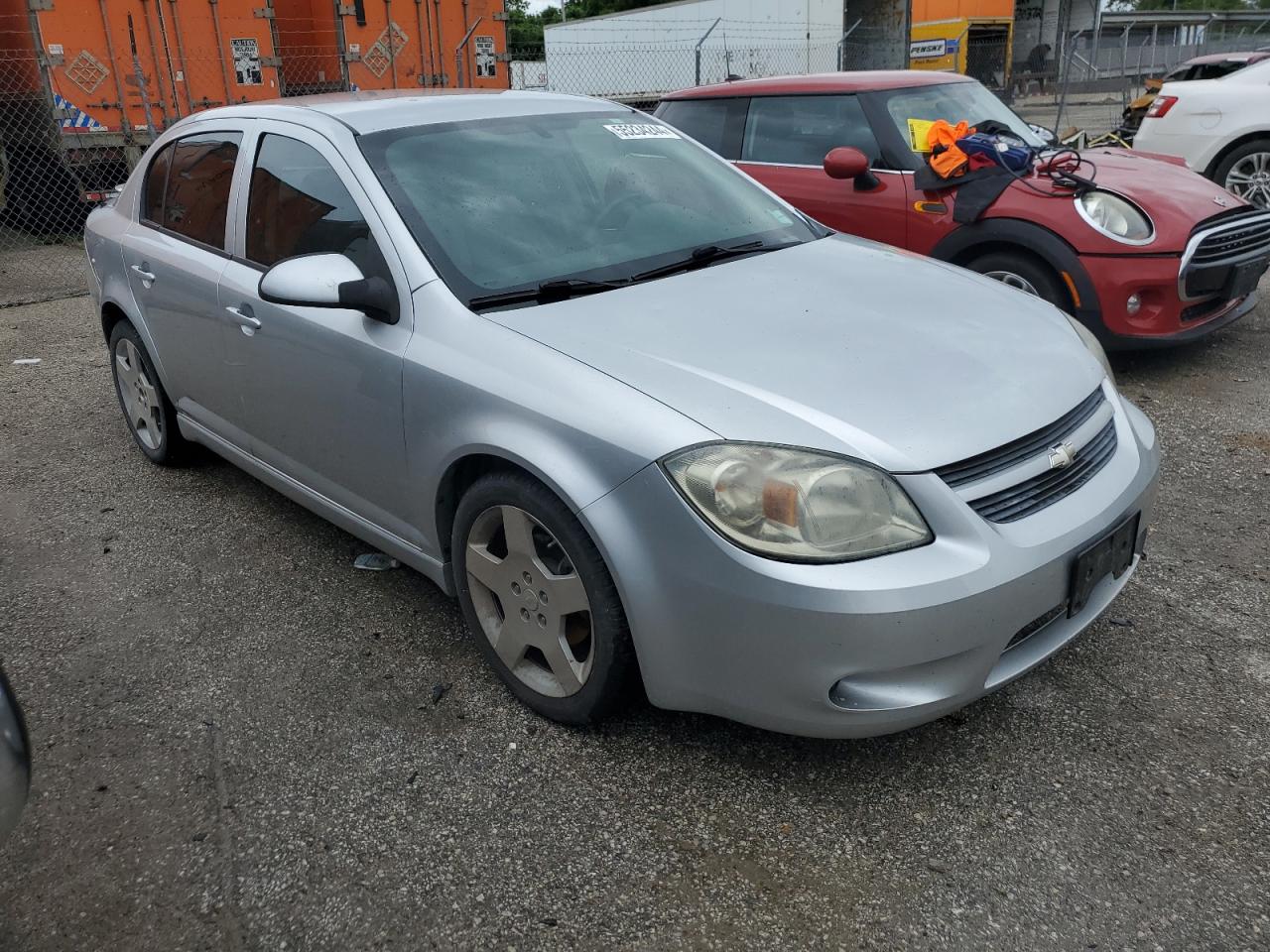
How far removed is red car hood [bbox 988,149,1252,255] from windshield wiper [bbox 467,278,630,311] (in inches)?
127

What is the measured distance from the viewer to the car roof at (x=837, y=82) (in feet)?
19.9

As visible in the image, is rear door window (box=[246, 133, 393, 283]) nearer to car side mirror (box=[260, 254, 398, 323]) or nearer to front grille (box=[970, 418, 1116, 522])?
car side mirror (box=[260, 254, 398, 323])

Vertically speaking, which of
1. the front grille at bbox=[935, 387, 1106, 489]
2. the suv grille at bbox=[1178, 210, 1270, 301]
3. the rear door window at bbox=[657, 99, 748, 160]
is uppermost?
the rear door window at bbox=[657, 99, 748, 160]

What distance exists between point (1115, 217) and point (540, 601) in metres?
3.99

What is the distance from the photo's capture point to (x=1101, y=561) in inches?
97.5

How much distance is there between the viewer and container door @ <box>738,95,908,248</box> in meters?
5.83

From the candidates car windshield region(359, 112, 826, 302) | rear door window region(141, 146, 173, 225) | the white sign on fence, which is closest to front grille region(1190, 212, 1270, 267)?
car windshield region(359, 112, 826, 302)

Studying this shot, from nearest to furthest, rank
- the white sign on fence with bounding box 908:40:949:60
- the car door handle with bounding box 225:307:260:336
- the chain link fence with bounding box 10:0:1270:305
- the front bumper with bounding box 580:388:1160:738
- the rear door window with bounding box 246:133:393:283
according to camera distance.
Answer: the front bumper with bounding box 580:388:1160:738 → the rear door window with bounding box 246:133:393:283 → the car door handle with bounding box 225:307:260:336 → the chain link fence with bounding box 10:0:1270:305 → the white sign on fence with bounding box 908:40:949:60

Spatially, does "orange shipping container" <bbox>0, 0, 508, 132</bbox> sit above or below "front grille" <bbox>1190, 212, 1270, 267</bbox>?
above

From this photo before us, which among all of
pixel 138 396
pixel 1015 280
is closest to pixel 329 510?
pixel 138 396

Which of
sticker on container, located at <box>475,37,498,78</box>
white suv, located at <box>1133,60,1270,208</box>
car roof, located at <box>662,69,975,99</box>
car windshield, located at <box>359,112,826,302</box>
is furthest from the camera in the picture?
sticker on container, located at <box>475,37,498,78</box>

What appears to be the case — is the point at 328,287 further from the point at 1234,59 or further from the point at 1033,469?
the point at 1234,59

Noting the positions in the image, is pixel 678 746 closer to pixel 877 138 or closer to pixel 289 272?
pixel 289 272

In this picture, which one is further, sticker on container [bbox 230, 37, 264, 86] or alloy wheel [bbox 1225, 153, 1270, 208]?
sticker on container [bbox 230, 37, 264, 86]
